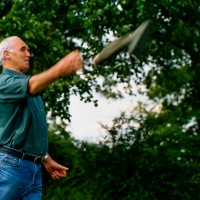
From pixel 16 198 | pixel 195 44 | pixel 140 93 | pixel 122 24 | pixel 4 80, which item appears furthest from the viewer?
pixel 140 93

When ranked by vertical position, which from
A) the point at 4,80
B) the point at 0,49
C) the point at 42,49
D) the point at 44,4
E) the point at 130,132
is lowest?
the point at 4,80

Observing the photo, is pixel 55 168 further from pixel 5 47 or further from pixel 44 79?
pixel 44 79

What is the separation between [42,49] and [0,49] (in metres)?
8.39

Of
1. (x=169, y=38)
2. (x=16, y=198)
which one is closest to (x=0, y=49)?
(x=16, y=198)

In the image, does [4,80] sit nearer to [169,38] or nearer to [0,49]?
[0,49]

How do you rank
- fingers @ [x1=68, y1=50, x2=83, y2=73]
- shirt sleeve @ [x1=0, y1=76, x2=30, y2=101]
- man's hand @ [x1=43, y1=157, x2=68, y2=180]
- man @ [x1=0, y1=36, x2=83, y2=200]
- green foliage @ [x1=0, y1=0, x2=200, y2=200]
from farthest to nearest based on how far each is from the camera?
1. green foliage @ [x1=0, y1=0, x2=200, y2=200]
2. man's hand @ [x1=43, y1=157, x2=68, y2=180]
3. man @ [x1=0, y1=36, x2=83, y2=200]
4. shirt sleeve @ [x1=0, y1=76, x2=30, y2=101]
5. fingers @ [x1=68, y1=50, x2=83, y2=73]

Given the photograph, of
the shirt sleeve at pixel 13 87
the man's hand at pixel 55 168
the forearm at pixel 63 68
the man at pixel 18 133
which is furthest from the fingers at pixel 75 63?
the man's hand at pixel 55 168

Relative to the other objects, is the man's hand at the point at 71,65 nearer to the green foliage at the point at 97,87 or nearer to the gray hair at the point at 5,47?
the gray hair at the point at 5,47

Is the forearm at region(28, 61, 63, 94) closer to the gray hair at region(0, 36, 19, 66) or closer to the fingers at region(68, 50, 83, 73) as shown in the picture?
the fingers at region(68, 50, 83, 73)

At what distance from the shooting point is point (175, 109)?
21.8m

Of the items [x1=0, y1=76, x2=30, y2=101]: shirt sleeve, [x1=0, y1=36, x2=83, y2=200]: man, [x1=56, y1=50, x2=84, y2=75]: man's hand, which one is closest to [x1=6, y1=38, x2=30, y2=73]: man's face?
[x1=0, y1=36, x2=83, y2=200]: man

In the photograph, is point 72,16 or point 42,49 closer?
point 42,49

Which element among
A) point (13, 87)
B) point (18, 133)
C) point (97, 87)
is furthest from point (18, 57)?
point (97, 87)

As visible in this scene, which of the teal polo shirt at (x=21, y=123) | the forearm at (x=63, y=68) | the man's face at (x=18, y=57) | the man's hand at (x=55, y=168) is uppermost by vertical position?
the man's face at (x=18, y=57)
